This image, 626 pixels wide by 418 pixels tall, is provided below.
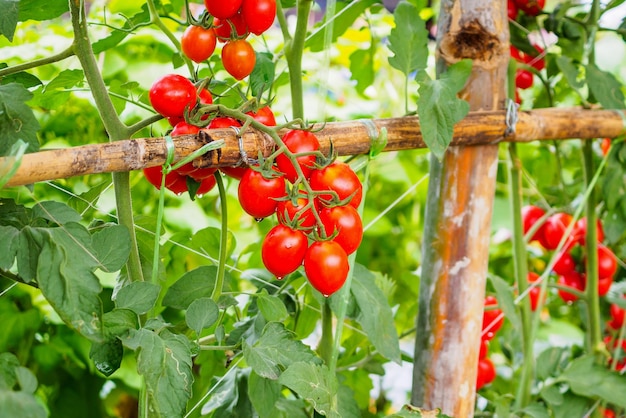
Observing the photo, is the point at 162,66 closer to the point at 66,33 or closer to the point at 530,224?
the point at 66,33

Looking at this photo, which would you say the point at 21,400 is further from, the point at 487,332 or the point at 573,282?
the point at 573,282

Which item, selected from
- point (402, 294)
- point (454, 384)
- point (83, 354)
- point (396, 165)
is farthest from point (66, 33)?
point (454, 384)

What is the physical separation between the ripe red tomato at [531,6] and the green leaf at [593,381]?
56cm

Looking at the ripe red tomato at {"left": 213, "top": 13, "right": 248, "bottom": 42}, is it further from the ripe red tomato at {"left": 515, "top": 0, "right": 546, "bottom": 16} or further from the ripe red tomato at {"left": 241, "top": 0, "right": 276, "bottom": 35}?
the ripe red tomato at {"left": 515, "top": 0, "right": 546, "bottom": 16}

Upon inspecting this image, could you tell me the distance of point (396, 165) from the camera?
1729mm

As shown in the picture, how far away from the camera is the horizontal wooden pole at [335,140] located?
22.9 inches

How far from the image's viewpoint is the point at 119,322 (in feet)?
1.95

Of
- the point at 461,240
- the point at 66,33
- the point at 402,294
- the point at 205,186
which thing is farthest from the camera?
the point at 402,294

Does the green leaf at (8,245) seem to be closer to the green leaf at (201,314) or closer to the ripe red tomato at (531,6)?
the green leaf at (201,314)

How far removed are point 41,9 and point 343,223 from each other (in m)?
0.47

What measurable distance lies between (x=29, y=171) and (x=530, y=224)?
97 centimetres

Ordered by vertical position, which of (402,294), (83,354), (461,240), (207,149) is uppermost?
(207,149)

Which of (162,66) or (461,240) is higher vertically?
(162,66)

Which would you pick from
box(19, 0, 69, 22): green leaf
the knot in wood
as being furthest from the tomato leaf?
the knot in wood
